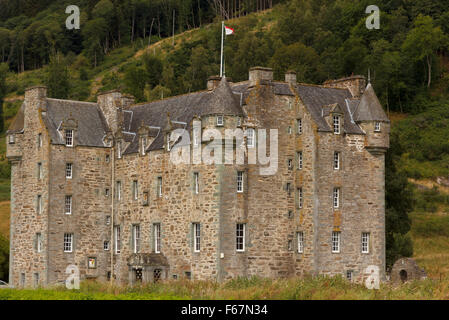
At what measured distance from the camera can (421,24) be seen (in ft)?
367

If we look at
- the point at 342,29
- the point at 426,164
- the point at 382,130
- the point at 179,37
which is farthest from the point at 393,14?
the point at 382,130

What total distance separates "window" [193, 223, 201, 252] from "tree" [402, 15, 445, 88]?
5540 cm

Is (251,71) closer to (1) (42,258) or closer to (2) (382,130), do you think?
(2) (382,130)

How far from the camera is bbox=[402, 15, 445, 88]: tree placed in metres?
108

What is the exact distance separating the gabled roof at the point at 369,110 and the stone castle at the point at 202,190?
0.30ft

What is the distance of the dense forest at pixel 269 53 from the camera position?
9831 cm

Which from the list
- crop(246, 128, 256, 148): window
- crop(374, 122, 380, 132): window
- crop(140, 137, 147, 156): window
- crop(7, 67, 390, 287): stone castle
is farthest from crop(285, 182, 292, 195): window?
crop(140, 137, 147, 156): window

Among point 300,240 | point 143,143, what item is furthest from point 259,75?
point 300,240

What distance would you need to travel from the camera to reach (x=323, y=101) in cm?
6394

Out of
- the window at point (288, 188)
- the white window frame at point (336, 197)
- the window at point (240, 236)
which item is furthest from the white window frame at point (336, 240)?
the window at point (240, 236)

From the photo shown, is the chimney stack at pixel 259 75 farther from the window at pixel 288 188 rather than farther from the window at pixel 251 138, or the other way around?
the window at pixel 288 188

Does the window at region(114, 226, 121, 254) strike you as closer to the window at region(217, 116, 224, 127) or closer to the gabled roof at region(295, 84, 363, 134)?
the window at region(217, 116, 224, 127)

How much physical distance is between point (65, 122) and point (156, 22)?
4024 inches

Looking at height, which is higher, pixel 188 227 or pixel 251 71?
pixel 251 71
